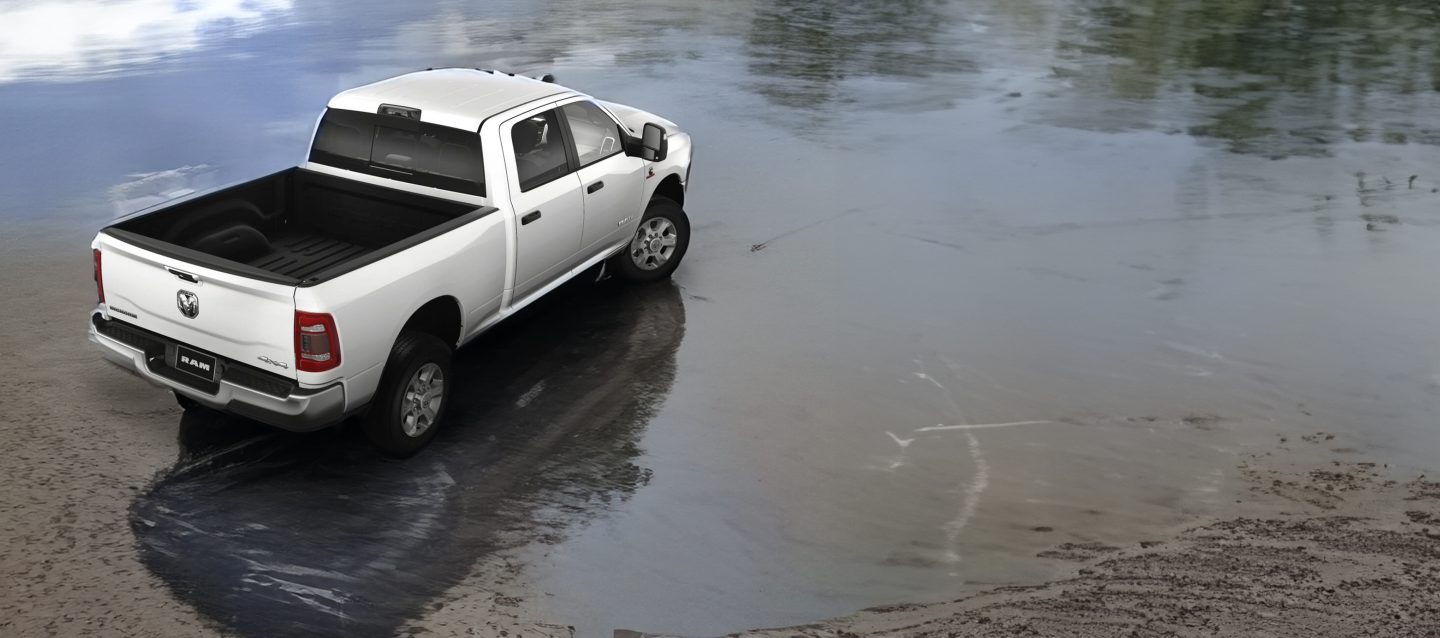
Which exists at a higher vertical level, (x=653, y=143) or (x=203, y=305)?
(x=653, y=143)

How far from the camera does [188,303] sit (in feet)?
22.1

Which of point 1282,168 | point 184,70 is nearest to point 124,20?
point 184,70

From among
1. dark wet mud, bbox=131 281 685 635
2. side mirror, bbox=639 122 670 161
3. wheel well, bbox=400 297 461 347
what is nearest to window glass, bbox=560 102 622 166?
side mirror, bbox=639 122 670 161

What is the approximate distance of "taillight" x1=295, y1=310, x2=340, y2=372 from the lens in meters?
6.46

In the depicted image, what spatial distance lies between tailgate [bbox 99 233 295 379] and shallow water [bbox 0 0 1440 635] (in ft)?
2.95

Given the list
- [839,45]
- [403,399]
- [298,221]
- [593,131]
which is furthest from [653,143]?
[839,45]

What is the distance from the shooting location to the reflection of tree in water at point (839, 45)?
1766 cm

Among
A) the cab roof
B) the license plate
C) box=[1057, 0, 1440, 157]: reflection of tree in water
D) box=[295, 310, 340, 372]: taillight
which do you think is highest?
the cab roof

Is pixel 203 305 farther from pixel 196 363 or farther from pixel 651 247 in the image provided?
pixel 651 247

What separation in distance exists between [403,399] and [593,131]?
303 centimetres

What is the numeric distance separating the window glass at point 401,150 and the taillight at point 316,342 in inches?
75.4

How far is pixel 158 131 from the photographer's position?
1427 cm

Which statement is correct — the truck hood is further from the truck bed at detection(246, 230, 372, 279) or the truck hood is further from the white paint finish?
the truck bed at detection(246, 230, 372, 279)

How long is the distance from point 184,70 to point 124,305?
467 inches
